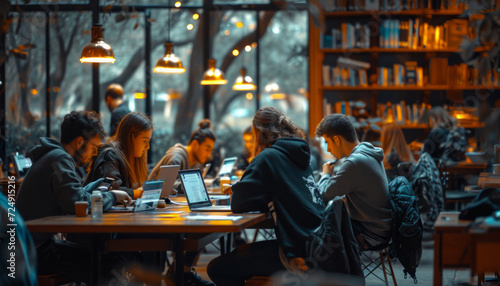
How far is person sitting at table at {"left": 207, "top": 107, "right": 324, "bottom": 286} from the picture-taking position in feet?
11.8

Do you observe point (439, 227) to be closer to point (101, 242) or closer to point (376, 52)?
point (101, 242)

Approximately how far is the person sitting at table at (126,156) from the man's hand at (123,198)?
0.87 feet

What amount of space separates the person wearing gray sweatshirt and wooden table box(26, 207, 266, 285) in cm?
75

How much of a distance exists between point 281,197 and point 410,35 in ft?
17.3

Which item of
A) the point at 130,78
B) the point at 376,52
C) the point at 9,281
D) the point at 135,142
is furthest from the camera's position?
the point at 130,78

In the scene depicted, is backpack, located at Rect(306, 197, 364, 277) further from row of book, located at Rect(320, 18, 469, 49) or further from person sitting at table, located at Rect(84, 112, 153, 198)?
row of book, located at Rect(320, 18, 469, 49)

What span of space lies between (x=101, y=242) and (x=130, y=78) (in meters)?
5.97

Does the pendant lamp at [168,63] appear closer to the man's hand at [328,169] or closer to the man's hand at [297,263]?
the man's hand at [328,169]

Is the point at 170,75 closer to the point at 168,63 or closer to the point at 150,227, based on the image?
the point at 168,63

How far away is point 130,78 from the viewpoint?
357 inches

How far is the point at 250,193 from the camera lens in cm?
368

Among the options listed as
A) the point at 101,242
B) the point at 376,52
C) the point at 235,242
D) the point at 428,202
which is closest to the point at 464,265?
the point at 101,242

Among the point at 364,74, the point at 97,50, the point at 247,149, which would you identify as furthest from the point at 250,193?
the point at 364,74

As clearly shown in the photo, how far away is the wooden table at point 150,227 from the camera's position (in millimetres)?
3145
